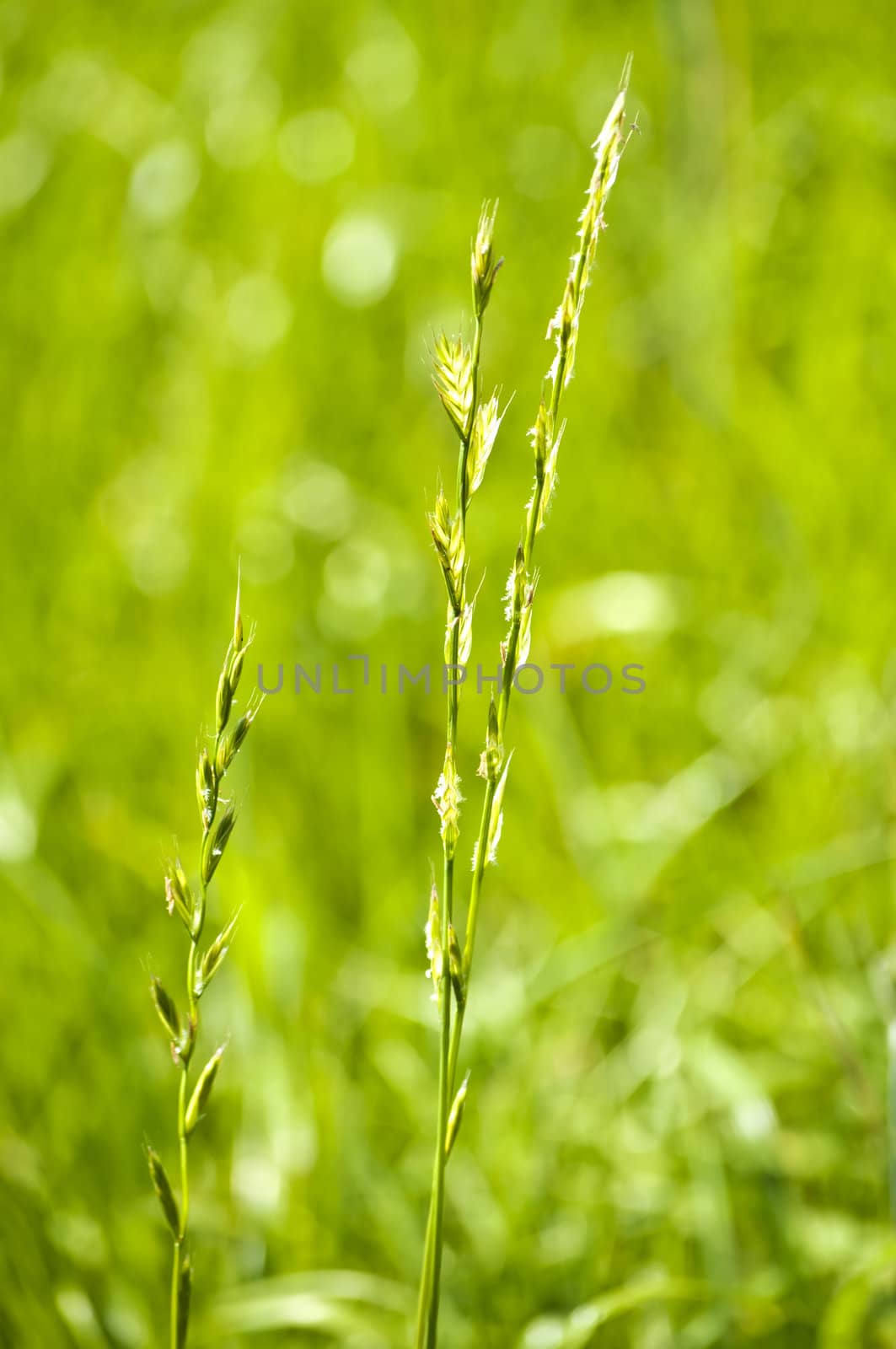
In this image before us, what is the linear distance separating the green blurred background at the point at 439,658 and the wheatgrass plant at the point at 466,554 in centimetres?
32

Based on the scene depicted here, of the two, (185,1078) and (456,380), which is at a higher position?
(456,380)

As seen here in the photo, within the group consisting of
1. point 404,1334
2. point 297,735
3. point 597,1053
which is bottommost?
point 404,1334

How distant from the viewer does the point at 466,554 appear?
365 mm

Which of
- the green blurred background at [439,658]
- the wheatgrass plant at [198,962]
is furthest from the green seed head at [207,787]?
the green blurred background at [439,658]

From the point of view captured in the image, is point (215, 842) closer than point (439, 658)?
Yes

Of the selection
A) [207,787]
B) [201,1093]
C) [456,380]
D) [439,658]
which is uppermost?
[439,658]

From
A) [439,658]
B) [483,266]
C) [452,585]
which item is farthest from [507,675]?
[439,658]

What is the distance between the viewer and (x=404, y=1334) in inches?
28.6

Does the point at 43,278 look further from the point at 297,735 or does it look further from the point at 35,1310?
the point at 35,1310

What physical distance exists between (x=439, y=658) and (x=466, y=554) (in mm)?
1091

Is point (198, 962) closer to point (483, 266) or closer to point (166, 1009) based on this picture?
point (166, 1009)

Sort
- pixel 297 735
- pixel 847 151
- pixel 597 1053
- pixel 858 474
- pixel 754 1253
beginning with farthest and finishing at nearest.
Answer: pixel 847 151, pixel 858 474, pixel 297 735, pixel 597 1053, pixel 754 1253

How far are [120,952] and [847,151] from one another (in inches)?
73.7

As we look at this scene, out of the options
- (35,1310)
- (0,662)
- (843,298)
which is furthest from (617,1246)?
(843,298)
